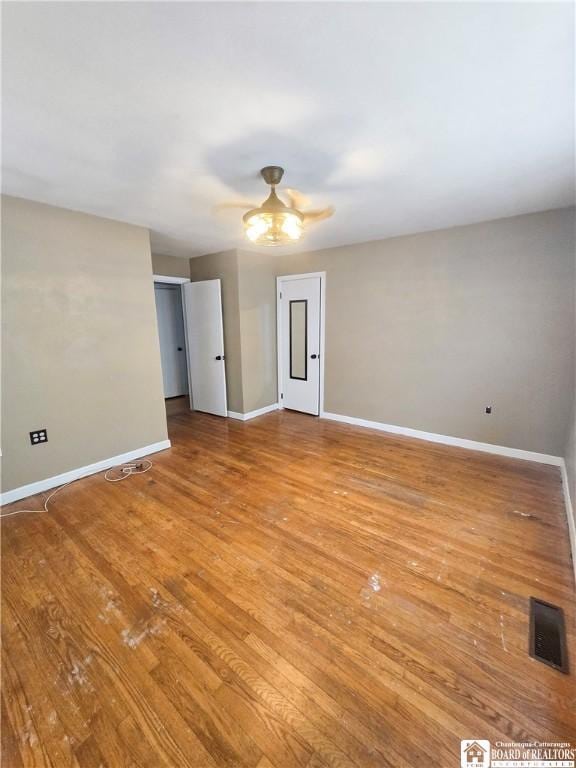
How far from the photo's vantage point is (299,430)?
13.5 feet

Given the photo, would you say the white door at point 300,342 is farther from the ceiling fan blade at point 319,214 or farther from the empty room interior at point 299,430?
the ceiling fan blade at point 319,214

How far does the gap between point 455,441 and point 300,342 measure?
245cm

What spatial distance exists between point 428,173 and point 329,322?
7.68ft

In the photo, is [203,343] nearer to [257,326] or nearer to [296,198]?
[257,326]

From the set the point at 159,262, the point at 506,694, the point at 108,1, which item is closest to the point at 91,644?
the point at 506,694

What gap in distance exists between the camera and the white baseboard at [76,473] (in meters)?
2.54

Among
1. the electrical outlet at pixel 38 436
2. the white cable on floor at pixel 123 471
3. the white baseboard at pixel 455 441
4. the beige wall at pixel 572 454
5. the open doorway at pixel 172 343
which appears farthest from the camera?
the open doorway at pixel 172 343

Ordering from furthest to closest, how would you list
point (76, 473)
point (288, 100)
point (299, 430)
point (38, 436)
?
point (299, 430) → point (76, 473) → point (38, 436) → point (288, 100)

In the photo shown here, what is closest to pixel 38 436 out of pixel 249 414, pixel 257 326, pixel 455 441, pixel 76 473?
pixel 76 473

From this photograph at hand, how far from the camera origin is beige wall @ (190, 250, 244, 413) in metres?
4.21

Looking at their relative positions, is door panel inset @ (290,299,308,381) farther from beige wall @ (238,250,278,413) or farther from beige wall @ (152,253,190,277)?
beige wall @ (152,253,190,277)

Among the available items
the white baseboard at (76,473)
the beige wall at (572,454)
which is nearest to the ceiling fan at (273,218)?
the white baseboard at (76,473)

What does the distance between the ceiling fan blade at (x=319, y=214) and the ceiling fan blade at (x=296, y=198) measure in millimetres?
158

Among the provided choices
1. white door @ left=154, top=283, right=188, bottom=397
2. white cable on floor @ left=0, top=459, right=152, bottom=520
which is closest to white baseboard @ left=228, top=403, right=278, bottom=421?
white cable on floor @ left=0, top=459, right=152, bottom=520
